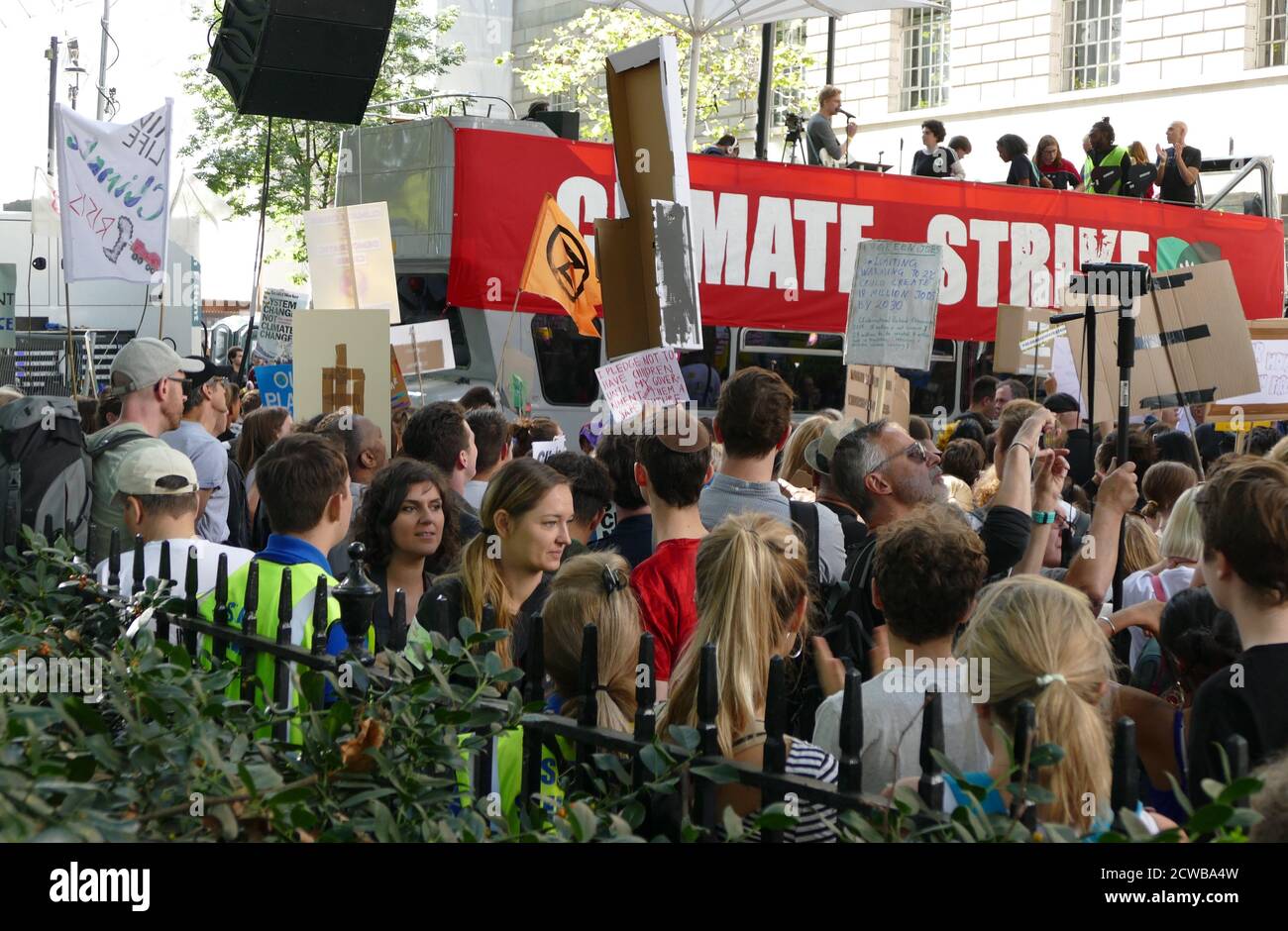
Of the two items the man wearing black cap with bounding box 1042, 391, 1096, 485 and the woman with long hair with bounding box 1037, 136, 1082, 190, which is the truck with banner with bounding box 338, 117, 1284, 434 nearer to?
the woman with long hair with bounding box 1037, 136, 1082, 190

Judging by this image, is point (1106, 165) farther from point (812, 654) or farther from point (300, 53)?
point (812, 654)

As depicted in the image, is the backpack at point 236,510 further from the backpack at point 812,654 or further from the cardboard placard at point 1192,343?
the cardboard placard at point 1192,343

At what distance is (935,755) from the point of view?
6.68 ft

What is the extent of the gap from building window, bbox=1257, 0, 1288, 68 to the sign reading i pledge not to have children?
21.4 m

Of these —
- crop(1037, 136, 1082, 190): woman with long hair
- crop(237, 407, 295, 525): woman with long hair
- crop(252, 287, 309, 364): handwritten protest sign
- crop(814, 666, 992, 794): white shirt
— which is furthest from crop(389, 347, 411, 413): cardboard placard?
crop(1037, 136, 1082, 190): woman with long hair

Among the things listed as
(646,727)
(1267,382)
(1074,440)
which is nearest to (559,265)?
(1074,440)

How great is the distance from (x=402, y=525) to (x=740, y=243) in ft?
31.3

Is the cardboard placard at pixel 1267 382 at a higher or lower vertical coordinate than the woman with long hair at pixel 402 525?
higher

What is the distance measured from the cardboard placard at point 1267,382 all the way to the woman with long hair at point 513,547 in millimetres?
9030

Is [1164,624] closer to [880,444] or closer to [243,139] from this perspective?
[880,444]

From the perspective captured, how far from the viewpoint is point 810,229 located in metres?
14.1

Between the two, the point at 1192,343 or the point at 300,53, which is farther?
the point at 1192,343

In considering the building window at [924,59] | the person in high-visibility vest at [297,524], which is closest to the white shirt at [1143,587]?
the person in high-visibility vest at [297,524]

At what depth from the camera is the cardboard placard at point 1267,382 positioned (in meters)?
12.1
